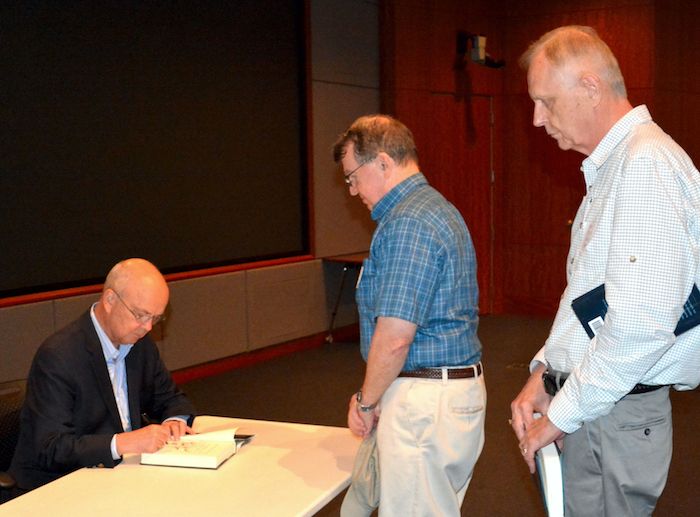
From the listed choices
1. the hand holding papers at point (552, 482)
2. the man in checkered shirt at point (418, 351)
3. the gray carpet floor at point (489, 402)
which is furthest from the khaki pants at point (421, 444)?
the gray carpet floor at point (489, 402)

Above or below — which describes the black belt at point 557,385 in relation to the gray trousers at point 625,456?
above

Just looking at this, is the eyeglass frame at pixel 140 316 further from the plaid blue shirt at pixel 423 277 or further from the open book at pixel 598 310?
the open book at pixel 598 310

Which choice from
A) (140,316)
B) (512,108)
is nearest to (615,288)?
(140,316)

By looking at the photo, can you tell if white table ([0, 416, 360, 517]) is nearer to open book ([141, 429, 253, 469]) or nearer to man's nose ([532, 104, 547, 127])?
open book ([141, 429, 253, 469])

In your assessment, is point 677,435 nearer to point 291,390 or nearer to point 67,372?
point 291,390

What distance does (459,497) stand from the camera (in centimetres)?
248

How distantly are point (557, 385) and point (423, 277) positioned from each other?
0.52 meters

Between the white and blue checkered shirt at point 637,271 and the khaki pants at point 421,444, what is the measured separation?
0.59 metres

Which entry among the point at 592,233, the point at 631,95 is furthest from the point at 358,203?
the point at 592,233

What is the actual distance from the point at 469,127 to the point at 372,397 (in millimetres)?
7136

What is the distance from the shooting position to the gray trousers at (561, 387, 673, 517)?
5.87 feet

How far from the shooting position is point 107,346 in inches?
108

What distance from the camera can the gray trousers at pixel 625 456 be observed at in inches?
70.5

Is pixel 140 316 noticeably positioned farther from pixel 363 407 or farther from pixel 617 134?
pixel 617 134
